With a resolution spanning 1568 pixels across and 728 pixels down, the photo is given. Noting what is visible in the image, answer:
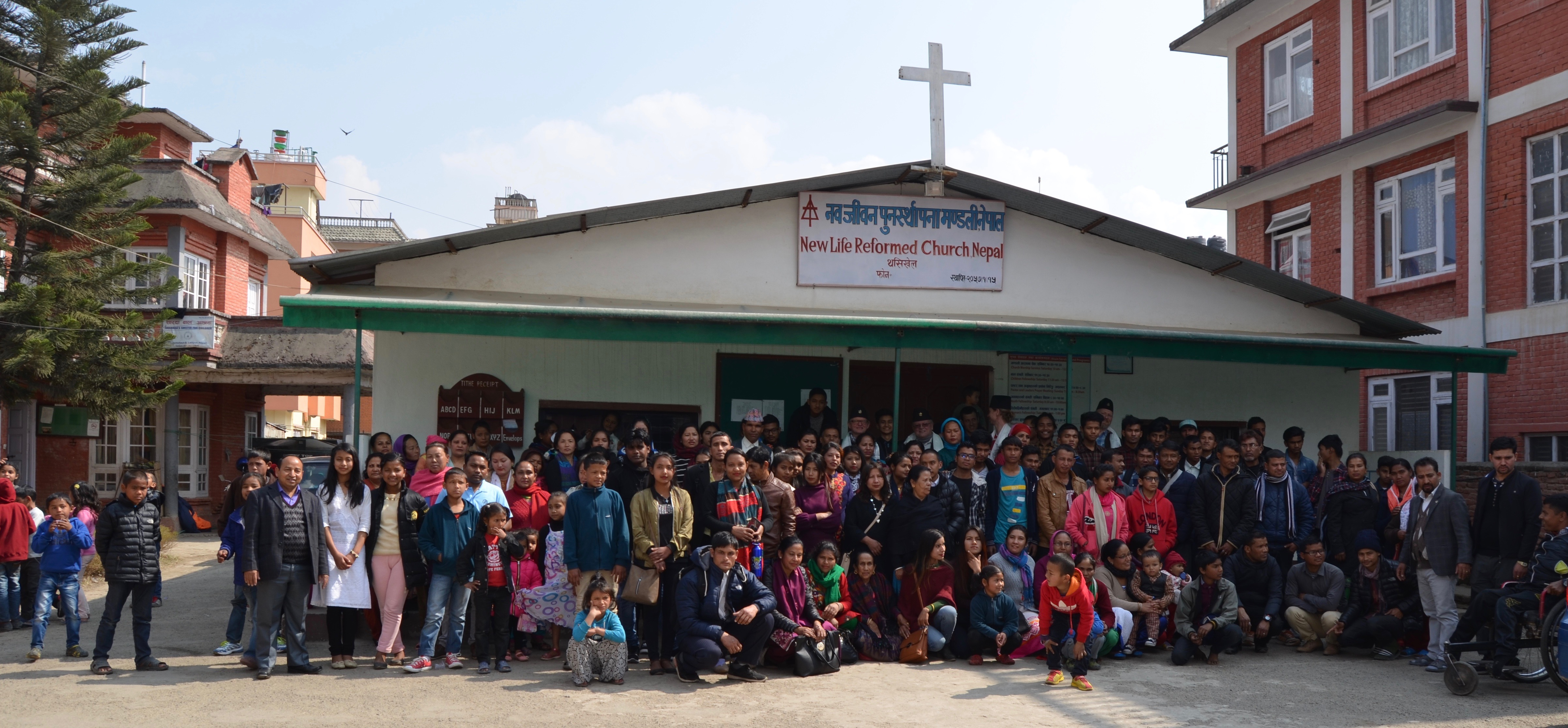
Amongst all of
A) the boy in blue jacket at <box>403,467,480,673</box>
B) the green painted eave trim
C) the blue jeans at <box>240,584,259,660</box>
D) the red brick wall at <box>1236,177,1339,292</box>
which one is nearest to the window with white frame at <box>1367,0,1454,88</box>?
the red brick wall at <box>1236,177,1339,292</box>

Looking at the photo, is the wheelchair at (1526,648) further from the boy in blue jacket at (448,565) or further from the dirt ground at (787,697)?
the boy in blue jacket at (448,565)

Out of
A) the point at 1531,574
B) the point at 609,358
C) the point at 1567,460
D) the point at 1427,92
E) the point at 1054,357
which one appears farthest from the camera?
the point at 1427,92

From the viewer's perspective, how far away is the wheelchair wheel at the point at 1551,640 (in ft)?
24.8

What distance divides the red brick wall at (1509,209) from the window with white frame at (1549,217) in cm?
8

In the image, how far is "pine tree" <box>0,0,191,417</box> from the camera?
17547 millimetres

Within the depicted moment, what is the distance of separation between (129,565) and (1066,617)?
664 cm

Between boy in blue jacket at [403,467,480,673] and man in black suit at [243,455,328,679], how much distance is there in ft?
2.34

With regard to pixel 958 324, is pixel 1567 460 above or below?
below

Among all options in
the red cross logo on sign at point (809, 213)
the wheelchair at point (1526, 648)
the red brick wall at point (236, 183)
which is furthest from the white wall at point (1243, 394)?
the red brick wall at point (236, 183)

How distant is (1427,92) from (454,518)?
46.4 feet

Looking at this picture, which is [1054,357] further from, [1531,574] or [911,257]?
[1531,574]

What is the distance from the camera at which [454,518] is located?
8328mm

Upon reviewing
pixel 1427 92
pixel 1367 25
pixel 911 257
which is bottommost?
pixel 911 257

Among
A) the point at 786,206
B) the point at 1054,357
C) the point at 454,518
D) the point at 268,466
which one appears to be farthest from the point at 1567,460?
the point at 268,466
